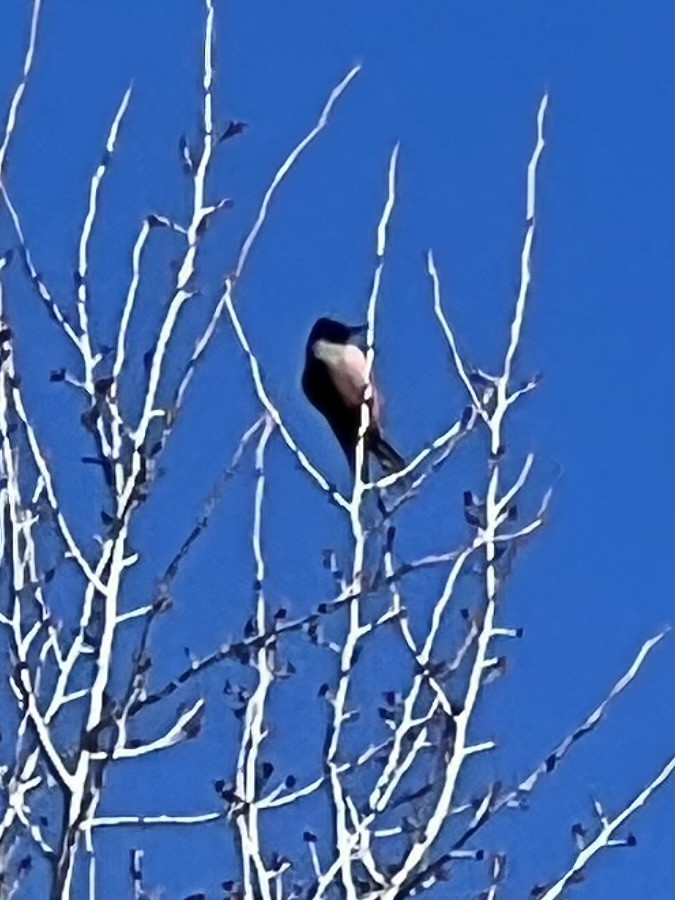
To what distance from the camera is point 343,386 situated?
7.17 meters

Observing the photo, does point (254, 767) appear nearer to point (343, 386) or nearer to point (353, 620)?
point (353, 620)

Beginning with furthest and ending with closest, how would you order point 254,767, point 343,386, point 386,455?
point 343,386
point 386,455
point 254,767

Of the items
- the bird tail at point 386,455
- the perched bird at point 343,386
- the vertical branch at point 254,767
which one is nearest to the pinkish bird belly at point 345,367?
the perched bird at point 343,386

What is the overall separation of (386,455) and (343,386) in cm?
121

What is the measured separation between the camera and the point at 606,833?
549cm

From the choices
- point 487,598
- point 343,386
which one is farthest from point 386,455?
point 343,386

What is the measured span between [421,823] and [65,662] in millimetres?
798

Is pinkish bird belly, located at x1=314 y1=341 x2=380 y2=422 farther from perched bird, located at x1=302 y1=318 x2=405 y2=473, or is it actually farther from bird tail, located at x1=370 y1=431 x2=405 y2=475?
bird tail, located at x1=370 y1=431 x2=405 y2=475

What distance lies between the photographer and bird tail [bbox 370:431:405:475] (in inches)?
233

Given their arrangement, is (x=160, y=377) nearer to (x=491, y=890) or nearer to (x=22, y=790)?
(x=22, y=790)

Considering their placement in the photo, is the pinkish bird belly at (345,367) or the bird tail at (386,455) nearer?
the bird tail at (386,455)

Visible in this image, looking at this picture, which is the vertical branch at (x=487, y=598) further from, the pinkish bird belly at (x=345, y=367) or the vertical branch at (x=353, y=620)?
the pinkish bird belly at (x=345, y=367)

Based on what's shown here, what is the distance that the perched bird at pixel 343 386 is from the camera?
5984 mm

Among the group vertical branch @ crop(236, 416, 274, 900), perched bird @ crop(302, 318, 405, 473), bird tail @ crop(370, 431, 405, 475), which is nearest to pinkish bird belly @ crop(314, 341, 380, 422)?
perched bird @ crop(302, 318, 405, 473)
